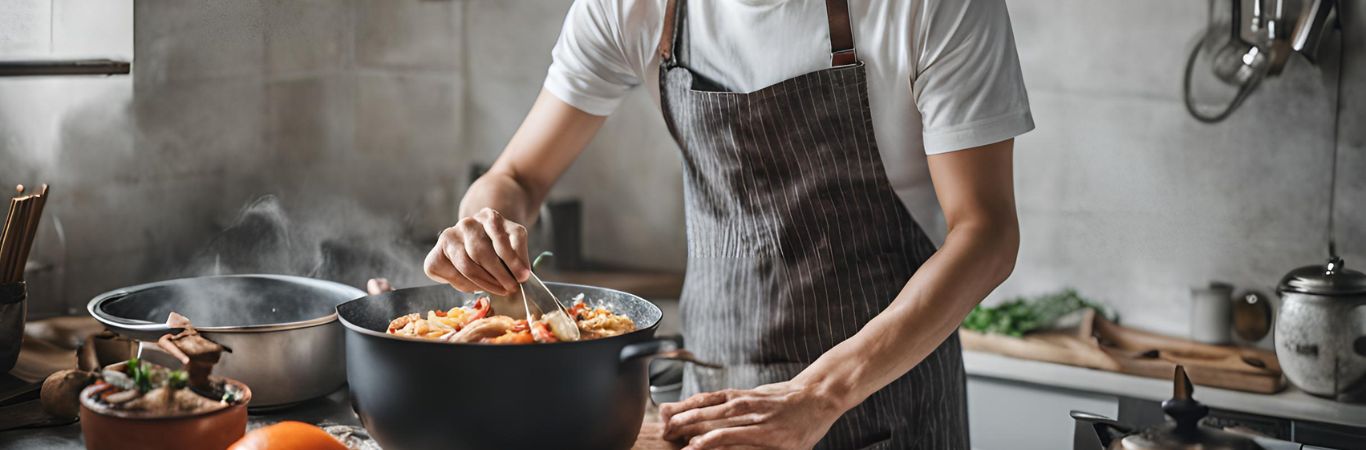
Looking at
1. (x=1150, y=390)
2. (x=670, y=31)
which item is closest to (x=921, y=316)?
(x=670, y=31)

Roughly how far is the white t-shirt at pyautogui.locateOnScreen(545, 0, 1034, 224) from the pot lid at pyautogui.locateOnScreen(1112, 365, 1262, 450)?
500 mm

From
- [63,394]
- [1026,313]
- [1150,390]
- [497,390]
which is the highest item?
[497,390]

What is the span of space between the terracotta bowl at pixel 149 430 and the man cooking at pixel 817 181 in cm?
38

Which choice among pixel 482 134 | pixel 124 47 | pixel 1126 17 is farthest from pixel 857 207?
pixel 482 134

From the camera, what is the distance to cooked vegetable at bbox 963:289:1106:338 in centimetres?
297

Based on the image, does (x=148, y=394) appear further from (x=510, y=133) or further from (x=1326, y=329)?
(x=510, y=133)

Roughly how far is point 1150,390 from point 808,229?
1402mm

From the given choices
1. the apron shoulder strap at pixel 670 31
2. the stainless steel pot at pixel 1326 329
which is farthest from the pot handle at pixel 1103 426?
the stainless steel pot at pixel 1326 329

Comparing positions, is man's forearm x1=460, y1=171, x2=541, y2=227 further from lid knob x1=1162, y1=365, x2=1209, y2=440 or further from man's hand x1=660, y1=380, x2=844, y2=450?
lid knob x1=1162, y1=365, x2=1209, y2=440

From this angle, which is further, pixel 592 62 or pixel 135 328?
pixel 592 62

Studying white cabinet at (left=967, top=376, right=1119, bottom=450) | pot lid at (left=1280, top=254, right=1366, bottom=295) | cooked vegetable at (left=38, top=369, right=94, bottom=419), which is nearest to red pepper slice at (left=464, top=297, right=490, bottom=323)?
cooked vegetable at (left=38, top=369, right=94, bottom=419)

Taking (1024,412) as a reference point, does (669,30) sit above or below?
above

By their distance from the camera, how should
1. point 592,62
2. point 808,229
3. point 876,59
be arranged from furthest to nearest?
point 592,62 < point 808,229 < point 876,59

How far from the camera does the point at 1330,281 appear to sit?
2510mm
